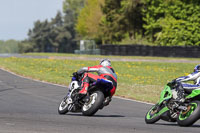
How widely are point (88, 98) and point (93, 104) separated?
219 mm

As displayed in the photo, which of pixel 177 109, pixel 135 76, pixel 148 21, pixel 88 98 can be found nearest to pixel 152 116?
pixel 177 109

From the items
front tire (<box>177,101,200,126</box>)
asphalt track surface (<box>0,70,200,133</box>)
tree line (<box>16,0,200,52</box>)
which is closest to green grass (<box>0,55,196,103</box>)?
asphalt track surface (<box>0,70,200,133</box>)

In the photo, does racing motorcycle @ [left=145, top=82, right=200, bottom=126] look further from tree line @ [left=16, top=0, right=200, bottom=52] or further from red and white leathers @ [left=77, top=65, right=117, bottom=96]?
tree line @ [left=16, top=0, right=200, bottom=52]

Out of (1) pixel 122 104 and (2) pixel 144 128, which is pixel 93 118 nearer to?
(2) pixel 144 128

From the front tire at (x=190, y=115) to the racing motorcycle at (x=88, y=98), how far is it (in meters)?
2.15

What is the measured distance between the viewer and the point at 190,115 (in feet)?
30.7

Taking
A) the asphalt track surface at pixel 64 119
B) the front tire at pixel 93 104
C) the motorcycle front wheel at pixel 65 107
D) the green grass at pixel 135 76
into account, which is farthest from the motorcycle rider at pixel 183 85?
the green grass at pixel 135 76

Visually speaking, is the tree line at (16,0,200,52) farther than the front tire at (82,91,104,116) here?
Yes

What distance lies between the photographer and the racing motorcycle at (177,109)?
9367 millimetres

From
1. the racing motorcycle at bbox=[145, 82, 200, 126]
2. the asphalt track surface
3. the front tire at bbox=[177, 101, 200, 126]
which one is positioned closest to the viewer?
the asphalt track surface

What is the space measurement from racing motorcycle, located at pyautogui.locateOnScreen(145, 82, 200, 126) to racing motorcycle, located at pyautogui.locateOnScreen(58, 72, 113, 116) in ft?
4.09

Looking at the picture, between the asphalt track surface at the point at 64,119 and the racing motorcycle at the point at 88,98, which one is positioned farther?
the racing motorcycle at the point at 88,98

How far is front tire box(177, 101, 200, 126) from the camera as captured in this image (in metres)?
9.25

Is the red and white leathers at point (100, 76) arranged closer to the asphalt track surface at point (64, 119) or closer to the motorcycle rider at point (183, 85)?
the asphalt track surface at point (64, 119)
